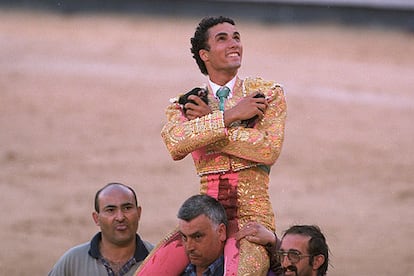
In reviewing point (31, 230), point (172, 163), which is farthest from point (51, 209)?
point (172, 163)

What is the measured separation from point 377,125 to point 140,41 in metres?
3.18

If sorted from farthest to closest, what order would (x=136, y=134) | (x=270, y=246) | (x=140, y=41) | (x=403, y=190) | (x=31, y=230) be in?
(x=140, y=41) < (x=136, y=134) < (x=403, y=190) < (x=31, y=230) < (x=270, y=246)

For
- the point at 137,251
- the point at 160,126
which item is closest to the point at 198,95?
the point at 137,251

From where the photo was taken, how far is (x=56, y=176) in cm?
1218

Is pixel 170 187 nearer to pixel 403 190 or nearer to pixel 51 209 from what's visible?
pixel 51 209

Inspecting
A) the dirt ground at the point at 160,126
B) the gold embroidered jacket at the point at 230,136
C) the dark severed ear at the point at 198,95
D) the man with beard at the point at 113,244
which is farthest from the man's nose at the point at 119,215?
the dirt ground at the point at 160,126

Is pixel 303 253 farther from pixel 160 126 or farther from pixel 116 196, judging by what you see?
pixel 160 126

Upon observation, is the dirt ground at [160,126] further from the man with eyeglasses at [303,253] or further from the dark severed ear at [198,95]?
the man with eyeglasses at [303,253]

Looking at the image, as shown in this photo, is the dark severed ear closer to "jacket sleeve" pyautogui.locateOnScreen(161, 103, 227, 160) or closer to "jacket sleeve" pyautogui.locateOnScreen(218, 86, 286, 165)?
"jacket sleeve" pyautogui.locateOnScreen(161, 103, 227, 160)

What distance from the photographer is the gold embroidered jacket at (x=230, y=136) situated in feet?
17.5

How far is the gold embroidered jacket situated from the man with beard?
0.74 metres

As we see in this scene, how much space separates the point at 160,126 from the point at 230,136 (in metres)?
7.80

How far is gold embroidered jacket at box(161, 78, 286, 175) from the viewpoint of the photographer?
5336mm

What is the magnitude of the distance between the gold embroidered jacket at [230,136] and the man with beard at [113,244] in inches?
29.0
